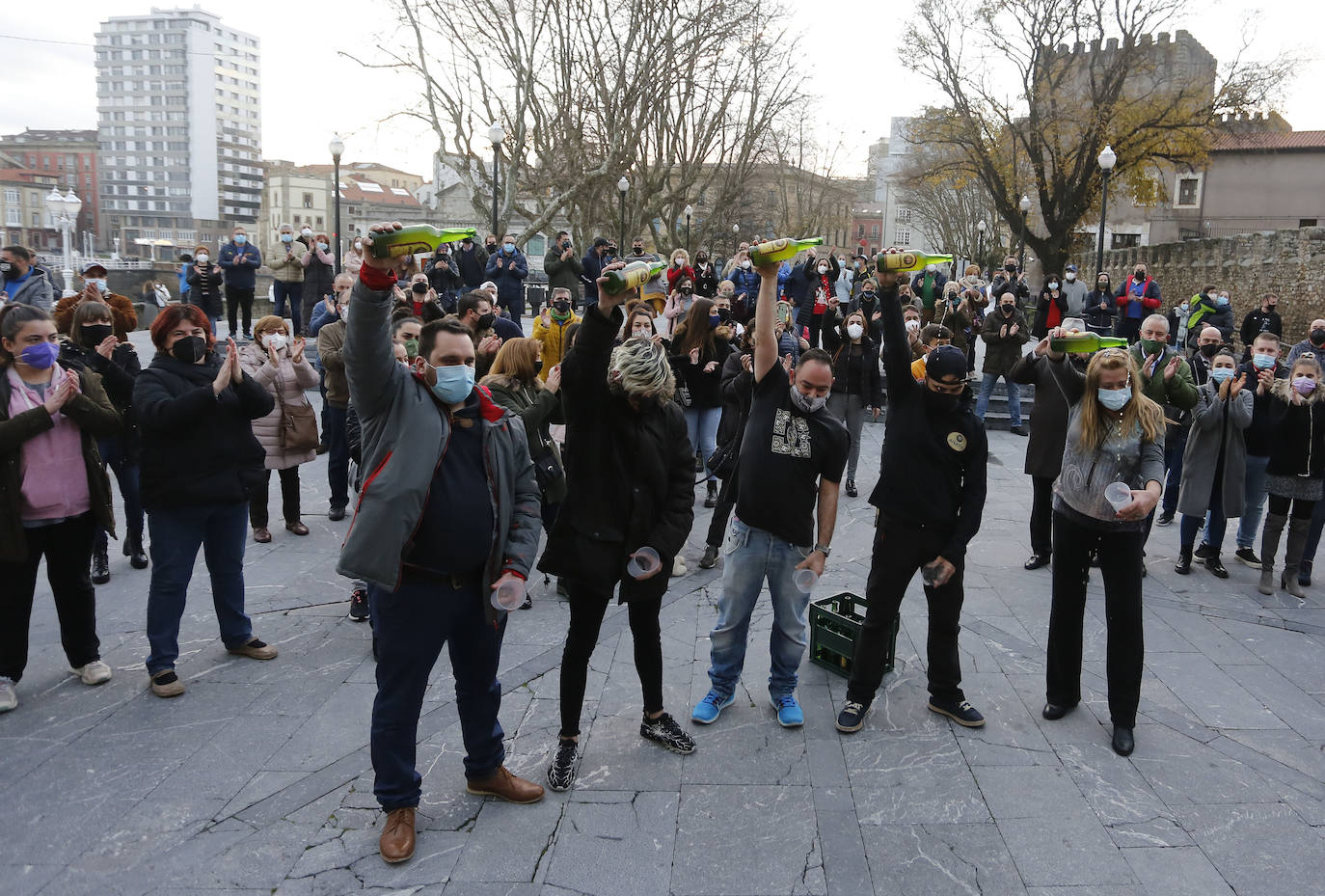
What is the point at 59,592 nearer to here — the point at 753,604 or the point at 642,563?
the point at 642,563

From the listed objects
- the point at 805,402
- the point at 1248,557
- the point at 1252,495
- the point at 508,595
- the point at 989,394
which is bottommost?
the point at 1248,557

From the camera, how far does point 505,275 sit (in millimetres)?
14672

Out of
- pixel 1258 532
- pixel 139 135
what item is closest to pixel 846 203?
pixel 1258 532

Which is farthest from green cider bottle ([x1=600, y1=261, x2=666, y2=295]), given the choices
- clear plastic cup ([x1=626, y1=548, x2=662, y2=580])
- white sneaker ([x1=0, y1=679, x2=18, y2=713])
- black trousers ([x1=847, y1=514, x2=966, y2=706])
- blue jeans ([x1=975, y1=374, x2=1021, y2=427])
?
blue jeans ([x1=975, y1=374, x2=1021, y2=427])

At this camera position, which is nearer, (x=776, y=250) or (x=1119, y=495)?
(x=776, y=250)

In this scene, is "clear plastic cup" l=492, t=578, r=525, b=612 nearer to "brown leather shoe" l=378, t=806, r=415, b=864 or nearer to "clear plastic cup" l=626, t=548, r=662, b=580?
"clear plastic cup" l=626, t=548, r=662, b=580

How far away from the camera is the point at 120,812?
3.42 meters

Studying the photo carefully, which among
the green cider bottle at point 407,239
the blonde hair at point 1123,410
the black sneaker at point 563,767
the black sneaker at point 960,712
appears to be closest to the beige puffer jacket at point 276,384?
the black sneaker at point 563,767

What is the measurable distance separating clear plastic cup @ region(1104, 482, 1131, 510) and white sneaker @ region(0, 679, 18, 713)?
534 centimetres

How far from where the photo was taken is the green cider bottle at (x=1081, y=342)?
4.09 meters

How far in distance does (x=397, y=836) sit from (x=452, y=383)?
5.50 ft

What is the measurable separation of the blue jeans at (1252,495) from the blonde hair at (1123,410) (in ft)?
11.3

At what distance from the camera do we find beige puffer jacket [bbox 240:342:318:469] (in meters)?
6.85

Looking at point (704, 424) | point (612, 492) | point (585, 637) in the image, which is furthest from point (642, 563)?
point (704, 424)
